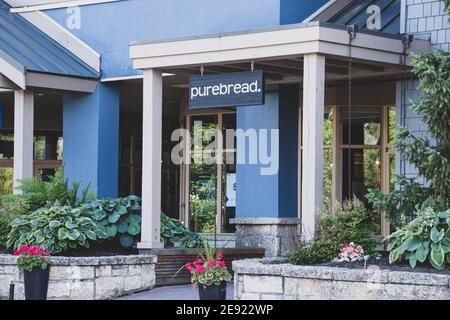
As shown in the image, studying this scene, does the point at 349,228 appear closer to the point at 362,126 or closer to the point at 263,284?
the point at 263,284

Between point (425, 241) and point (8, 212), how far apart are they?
24.2 feet

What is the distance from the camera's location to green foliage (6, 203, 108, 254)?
1537 cm

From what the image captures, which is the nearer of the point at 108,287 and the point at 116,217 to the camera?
the point at 108,287

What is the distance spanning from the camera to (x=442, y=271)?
11711 millimetres

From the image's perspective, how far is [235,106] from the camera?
1522cm

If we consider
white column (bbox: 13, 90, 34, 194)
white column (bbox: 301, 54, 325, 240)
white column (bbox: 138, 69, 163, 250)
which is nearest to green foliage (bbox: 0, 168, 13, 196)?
white column (bbox: 13, 90, 34, 194)

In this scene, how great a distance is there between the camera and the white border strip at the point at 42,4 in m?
20.2

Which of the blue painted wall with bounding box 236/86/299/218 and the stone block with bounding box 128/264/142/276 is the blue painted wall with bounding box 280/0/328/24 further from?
the stone block with bounding box 128/264/142/276

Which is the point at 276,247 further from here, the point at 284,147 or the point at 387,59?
the point at 387,59

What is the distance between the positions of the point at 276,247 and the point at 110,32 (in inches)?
223

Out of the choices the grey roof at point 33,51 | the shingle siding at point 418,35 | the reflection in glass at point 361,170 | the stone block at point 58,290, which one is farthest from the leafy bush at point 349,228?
the grey roof at point 33,51

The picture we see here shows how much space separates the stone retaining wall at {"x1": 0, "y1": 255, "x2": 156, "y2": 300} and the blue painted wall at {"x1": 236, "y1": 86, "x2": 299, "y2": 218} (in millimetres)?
2869

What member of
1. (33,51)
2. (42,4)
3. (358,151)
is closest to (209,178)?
(358,151)
